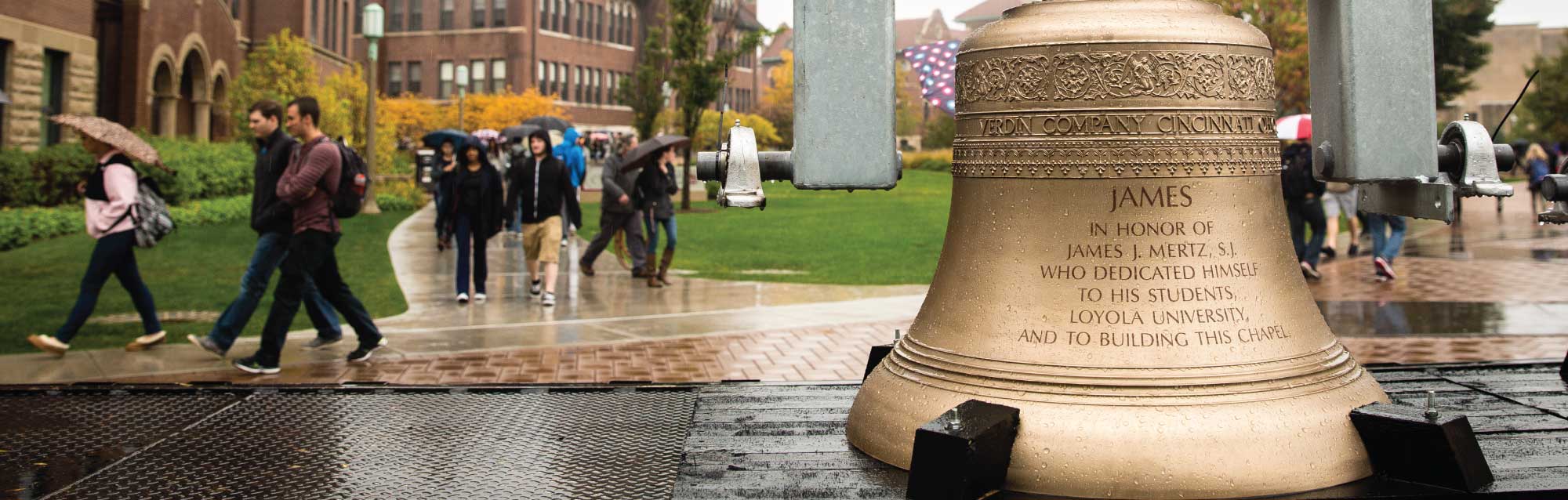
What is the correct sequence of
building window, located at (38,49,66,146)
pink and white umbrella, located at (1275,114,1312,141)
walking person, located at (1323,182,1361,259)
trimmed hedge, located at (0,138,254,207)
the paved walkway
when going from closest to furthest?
the paved walkway
pink and white umbrella, located at (1275,114,1312,141)
walking person, located at (1323,182,1361,259)
trimmed hedge, located at (0,138,254,207)
building window, located at (38,49,66,146)

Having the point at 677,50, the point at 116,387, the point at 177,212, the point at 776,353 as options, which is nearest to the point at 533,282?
the point at 776,353

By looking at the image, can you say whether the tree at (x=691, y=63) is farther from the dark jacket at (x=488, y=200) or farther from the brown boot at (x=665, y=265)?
the dark jacket at (x=488, y=200)

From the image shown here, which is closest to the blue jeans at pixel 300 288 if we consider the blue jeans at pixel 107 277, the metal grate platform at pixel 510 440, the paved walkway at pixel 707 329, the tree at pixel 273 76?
the paved walkway at pixel 707 329

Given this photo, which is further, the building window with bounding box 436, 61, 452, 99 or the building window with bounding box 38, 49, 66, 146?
the building window with bounding box 436, 61, 452, 99

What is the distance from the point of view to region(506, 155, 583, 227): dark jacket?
37.9 ft

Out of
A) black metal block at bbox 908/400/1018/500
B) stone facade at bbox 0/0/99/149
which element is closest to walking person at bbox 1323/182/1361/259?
black metal block at bbox 908/400/1018/500

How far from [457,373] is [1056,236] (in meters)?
4.94

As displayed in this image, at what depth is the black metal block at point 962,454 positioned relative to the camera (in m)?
2.82

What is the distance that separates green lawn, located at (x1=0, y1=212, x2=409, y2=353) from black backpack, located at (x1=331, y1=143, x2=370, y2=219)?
2.19 metres

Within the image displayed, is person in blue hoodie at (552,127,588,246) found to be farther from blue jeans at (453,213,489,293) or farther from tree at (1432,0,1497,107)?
tree at (1432,0,1497,107)

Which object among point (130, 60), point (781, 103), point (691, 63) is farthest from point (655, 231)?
point (781, 103)

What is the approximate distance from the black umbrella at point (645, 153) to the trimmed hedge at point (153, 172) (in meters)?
5.50

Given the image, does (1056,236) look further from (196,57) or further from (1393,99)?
(196,57)

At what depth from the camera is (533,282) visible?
11969 mm
